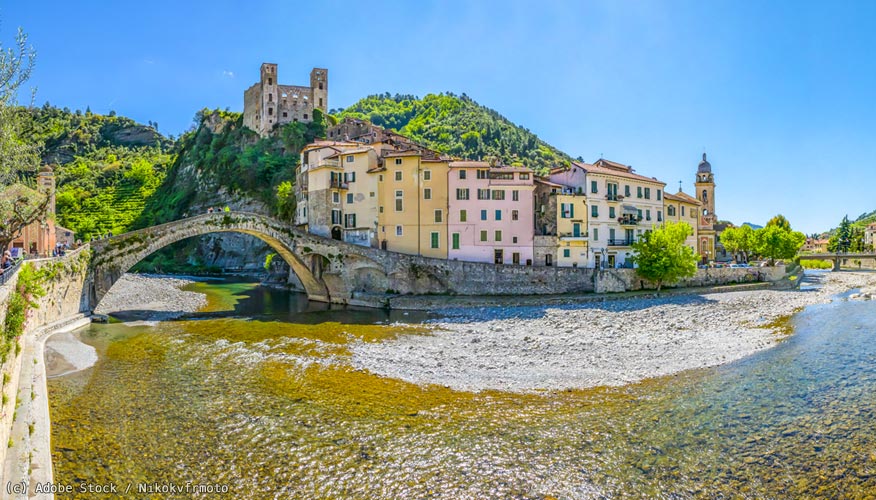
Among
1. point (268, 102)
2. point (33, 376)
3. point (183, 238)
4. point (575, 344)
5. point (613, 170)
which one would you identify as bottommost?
point (575, 344)

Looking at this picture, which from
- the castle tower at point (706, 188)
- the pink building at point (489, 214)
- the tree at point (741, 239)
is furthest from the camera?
the castle tower at point (706, 188)

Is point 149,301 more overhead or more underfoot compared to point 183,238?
more underfoot

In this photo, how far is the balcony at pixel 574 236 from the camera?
153ft

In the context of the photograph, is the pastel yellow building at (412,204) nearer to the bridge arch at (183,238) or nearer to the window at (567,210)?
the bridge arch at (183,238)

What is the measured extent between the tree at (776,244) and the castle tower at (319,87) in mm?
79881

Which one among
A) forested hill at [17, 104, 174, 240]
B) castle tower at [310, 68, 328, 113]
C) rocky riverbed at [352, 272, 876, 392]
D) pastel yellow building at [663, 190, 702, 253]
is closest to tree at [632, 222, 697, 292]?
rocky riverbed at [352, 272, 876, 392]

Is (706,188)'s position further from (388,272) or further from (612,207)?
(388,272)

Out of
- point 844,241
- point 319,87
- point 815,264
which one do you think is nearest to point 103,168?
point 319,87

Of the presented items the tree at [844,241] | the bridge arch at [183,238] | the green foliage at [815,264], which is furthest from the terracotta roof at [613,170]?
the tree at [844,241]

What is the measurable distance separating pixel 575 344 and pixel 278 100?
8543cm

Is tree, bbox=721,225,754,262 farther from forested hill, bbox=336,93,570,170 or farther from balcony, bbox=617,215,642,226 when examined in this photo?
forested hill, bbox=336,93,570,170

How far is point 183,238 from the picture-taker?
117 feet

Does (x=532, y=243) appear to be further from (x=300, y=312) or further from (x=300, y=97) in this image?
(x=300, y=97)

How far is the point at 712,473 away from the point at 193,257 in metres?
97.2
